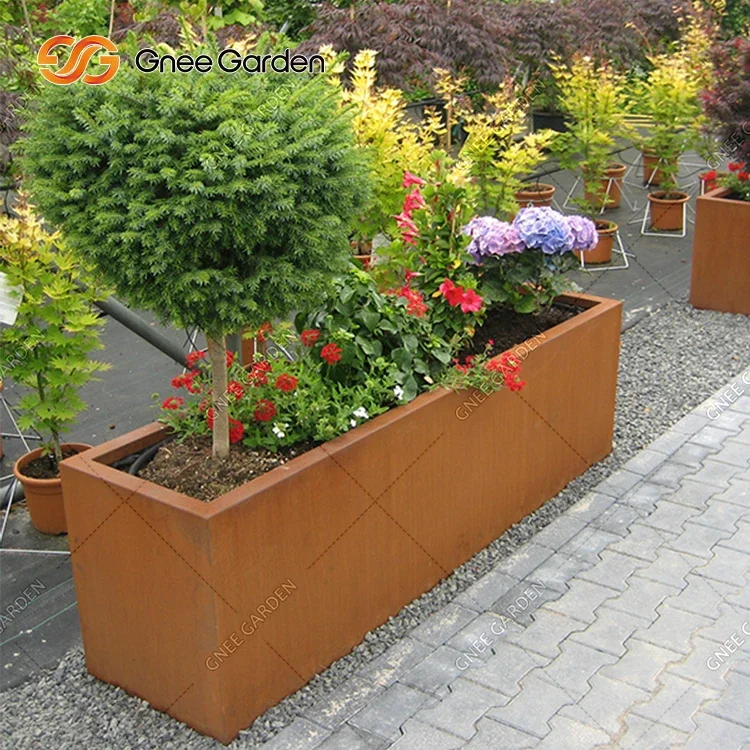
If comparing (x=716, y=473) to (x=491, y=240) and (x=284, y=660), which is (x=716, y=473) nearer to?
(x=491, y=240)

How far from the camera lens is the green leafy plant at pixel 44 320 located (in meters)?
4.04

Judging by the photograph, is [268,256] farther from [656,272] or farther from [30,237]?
[656,272]

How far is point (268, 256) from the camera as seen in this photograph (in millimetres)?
3088

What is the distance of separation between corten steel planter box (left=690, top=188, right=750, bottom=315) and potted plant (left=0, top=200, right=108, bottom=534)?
4482 millimetres

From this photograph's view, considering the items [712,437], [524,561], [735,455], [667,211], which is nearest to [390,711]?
[524,561]

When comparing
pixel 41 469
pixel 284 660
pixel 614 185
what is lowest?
pixel 284 660

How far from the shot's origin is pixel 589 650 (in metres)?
3.69

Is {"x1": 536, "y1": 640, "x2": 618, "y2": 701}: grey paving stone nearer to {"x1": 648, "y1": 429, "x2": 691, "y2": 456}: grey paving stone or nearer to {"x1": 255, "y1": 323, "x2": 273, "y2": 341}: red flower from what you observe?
{"x1": 255, "y1": 323, "x2": 273, "y2": 341}: red flower

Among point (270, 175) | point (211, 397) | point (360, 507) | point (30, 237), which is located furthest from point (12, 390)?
point (270, 175)

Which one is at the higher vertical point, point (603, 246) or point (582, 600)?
point (603, 246)

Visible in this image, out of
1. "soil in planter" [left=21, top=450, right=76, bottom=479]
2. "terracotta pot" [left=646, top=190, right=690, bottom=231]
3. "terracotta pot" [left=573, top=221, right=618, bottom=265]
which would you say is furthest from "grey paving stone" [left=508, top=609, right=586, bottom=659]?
"terracotta pot" [left=646, top=190, right=690, bottom=231]

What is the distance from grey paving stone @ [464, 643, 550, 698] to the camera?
11.5 ft

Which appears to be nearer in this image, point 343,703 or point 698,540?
point 343,703

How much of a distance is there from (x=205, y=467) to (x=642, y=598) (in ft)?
5.81
